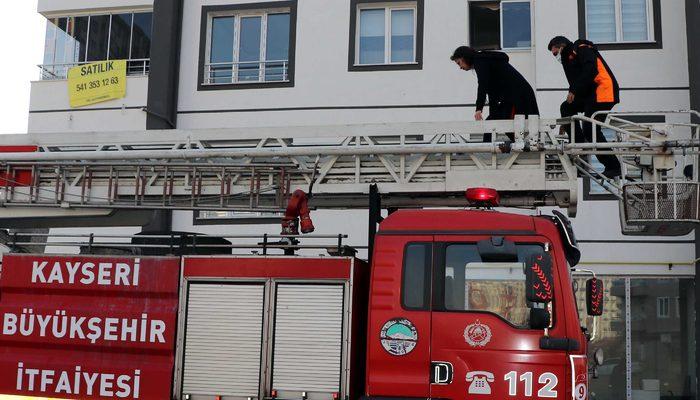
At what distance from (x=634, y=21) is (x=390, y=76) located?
4.83 meters

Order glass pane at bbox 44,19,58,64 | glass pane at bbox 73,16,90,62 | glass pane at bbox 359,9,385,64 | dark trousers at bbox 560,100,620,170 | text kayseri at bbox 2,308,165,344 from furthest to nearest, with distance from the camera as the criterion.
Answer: glass pane at bbox 44,19,58,64 → glass pane at bbox 73,16,90,62 → glass pane at bbox 359,9,385,64 → dark trousers at bbox 560,100,620,170 → text kayseri at bbox 2,308,165,344

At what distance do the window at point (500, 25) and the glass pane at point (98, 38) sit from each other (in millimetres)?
7980

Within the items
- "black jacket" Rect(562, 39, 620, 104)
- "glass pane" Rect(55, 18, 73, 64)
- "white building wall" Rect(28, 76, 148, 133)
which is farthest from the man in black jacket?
"glass pane" Rect(55, 18, 73, 64)

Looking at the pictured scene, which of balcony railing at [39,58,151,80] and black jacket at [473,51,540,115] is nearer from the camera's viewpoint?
black jacket at [473,51,540,115]

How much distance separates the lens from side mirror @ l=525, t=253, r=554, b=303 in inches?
242

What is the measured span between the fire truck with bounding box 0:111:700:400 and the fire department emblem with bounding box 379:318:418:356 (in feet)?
0.04

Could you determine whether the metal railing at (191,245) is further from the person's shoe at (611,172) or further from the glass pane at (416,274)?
the person's shoe at (611,172)

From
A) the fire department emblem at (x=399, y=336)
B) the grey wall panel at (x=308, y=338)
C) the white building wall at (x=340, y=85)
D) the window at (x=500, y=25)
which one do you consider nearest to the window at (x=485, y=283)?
the fire department emblem at (x=399, y=336)

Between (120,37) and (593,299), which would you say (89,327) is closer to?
(593,299)

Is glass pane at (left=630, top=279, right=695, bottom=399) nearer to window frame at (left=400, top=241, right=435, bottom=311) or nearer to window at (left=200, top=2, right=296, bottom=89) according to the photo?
Answer: window at (left=200, top=2, right=296, bottom=89)

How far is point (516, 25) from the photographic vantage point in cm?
1608

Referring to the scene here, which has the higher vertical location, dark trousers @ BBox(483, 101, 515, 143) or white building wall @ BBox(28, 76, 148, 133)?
white building wall @ BBox(28, 76, 148, 133)

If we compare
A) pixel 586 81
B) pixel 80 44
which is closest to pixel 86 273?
pixel 586 81

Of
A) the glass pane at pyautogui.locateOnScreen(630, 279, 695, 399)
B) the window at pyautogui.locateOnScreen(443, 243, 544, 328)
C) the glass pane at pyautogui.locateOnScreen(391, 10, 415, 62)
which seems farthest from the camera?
the glass pane at pyautogui.locateOnScreen(391, 10, 415, 62)
